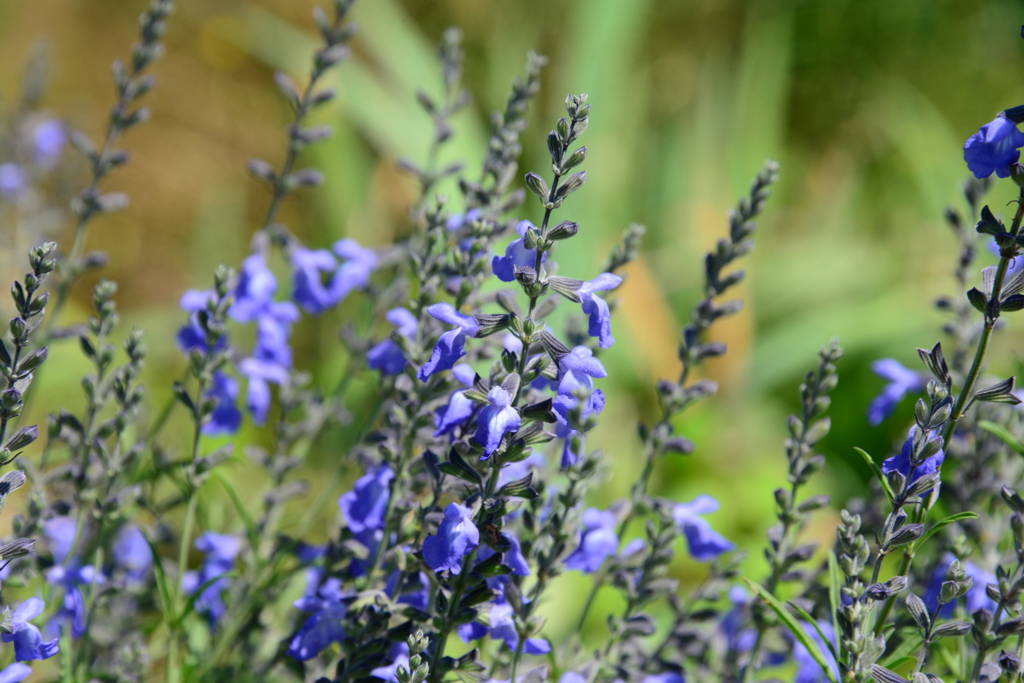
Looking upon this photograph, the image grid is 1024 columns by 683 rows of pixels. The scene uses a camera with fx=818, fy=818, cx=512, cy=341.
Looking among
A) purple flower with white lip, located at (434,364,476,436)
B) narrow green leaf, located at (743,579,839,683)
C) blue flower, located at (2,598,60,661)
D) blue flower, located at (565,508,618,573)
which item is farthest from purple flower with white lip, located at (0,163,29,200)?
narrow green leaf, located at (743,579,839,683)

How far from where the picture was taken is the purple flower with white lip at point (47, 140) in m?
2.30

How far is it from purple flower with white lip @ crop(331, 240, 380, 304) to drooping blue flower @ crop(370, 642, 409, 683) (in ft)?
2.33

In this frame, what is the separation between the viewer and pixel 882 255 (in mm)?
4121

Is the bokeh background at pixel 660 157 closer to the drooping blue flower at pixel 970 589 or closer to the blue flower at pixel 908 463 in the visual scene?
the drooping blue flower at pixel 970 589

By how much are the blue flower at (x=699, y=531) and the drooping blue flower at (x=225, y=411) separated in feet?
→ 2.83

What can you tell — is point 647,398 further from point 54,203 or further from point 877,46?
point 877,46

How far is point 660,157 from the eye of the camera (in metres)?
4.47

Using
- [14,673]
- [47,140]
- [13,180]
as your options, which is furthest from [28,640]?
[47,140]

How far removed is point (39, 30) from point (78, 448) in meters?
4.74

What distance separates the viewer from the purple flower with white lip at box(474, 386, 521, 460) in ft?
2.88

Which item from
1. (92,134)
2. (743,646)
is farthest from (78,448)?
(92,134)

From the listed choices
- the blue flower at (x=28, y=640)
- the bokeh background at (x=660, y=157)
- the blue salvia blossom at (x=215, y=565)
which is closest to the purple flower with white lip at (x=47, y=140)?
the bokeh background at (x=660, y=157)

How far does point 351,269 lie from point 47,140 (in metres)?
1.28

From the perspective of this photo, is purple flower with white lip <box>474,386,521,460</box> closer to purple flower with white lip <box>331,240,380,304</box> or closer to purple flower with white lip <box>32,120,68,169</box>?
purple flower with white lip <box>331,240,380,304</box>
